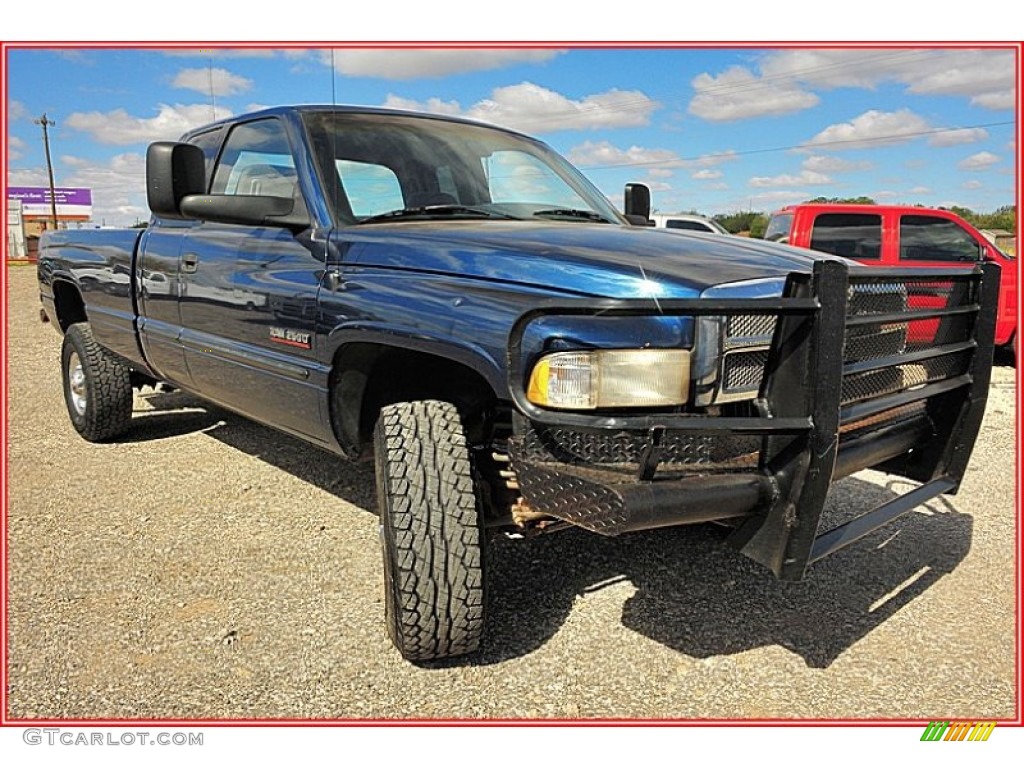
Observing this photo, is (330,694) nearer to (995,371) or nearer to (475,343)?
(475,343)

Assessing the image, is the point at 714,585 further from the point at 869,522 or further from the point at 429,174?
the point at 429,174

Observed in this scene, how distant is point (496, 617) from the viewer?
121 inches

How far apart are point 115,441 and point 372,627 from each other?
3.23 m

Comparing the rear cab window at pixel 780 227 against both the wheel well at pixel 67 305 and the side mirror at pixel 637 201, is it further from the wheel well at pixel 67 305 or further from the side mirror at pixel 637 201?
the wheel well at pixel 67 305

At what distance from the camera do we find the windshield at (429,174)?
345 centimetres

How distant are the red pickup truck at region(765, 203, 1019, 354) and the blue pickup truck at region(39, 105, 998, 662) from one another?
580 centimetres

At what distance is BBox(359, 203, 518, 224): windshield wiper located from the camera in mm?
3385

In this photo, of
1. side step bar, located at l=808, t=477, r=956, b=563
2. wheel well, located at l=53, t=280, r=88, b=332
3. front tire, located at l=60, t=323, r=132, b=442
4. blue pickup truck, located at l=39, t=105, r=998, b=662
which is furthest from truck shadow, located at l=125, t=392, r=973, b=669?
wheel well, located at l=53, t=280, r=88, b=332

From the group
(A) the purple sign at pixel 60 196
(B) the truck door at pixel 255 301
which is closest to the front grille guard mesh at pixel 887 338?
(B) the truck door at pixel 255 301

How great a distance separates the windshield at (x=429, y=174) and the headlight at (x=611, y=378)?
135 centimetres

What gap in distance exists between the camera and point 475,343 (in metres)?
2.55

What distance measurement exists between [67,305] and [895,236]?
7.85 metres

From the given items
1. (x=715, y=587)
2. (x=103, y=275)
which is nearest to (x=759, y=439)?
(x=715, y=587)

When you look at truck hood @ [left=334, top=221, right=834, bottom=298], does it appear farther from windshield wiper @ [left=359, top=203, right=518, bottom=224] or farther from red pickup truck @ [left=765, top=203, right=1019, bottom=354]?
red pickup truck @ [left=765, top=203, right=1019, bottom=354]
